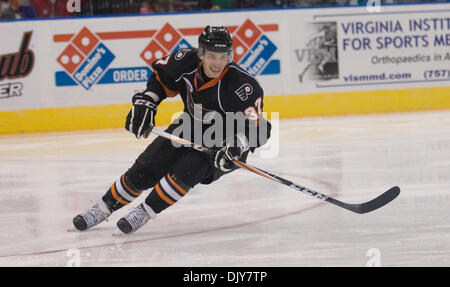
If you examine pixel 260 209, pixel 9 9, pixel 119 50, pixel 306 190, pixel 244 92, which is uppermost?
pixel 9 9

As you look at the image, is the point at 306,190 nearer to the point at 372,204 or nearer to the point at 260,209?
the point at 372,204

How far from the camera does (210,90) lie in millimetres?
3688

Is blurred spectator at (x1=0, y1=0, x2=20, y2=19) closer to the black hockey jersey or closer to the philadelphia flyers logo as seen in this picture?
the black hockey jersey

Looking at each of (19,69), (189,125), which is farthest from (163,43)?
(189,125)

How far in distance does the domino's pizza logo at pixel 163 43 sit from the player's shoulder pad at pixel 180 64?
177 inches

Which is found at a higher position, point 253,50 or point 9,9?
point 9,9

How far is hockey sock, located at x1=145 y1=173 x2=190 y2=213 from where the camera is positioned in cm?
359

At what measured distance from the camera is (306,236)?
11.8 feet

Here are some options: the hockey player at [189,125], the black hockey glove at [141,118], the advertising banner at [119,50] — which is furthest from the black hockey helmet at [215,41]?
the advertising banner at [119,50]

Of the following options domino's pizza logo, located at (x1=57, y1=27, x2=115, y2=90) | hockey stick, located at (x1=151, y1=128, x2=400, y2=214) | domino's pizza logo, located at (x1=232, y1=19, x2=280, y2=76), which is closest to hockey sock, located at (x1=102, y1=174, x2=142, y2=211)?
hockey stick, located at (x1=151, y1=128, x2=400, y2=214)

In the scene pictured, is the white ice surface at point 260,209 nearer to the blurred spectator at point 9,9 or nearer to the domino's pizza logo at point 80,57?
the domino's pizza logo at point 80,57

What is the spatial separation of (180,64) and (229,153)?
537 millimetres

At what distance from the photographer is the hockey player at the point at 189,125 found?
3572 millimetres

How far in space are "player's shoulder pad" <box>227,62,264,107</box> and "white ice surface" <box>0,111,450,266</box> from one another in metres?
0.61
